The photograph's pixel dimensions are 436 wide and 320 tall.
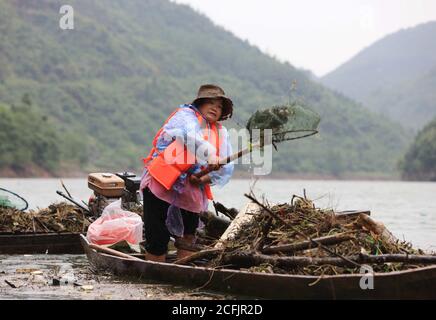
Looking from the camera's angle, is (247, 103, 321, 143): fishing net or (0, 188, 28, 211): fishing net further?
(0, 188, 28, 211): fishing net

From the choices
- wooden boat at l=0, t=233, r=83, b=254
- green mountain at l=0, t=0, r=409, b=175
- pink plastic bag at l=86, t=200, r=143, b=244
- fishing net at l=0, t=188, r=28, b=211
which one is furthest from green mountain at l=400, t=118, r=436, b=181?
pink plastic bag at l=86, t=200, r=143, b=244

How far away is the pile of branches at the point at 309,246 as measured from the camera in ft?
19.2

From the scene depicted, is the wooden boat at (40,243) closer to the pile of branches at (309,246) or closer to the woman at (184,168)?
the woman at (184,168)

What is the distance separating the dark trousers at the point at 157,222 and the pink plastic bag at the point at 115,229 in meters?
1.28

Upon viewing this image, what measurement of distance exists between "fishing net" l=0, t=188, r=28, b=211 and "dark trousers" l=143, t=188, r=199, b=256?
15.0 feet

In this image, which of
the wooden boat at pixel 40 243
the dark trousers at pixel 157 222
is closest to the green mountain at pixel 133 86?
the wooden boat at pixel 40 243

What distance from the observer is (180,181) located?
699cm

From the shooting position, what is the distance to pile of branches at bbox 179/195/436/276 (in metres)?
5.84

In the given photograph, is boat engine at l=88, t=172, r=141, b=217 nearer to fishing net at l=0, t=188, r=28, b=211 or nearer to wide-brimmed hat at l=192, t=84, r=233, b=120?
fishing net at l=0, t=188, r=28, b=211

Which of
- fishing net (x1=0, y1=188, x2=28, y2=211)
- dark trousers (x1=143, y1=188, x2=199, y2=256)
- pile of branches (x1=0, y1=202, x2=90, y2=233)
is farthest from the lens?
fishing net (x1=0, y1=188, x2=28, y2=211)

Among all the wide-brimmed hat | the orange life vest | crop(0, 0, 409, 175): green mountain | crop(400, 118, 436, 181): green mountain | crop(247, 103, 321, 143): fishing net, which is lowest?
crop(400, 118, 436, 181): green mountain

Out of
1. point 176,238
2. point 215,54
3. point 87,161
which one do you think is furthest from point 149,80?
point 176,238

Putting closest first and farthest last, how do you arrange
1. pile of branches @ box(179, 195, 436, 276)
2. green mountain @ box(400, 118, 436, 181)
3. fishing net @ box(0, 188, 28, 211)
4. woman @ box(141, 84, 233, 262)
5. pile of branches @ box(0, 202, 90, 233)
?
pile of branches @ box(179, 195, 436, 276)
woman @ box(141, 84, 233, 262)
pile of branches @ box(0, 202, 90, 233)
fishing net @ box(0, 188, 28, 211)
green mountain @ box(400, 118, 436, 181)
